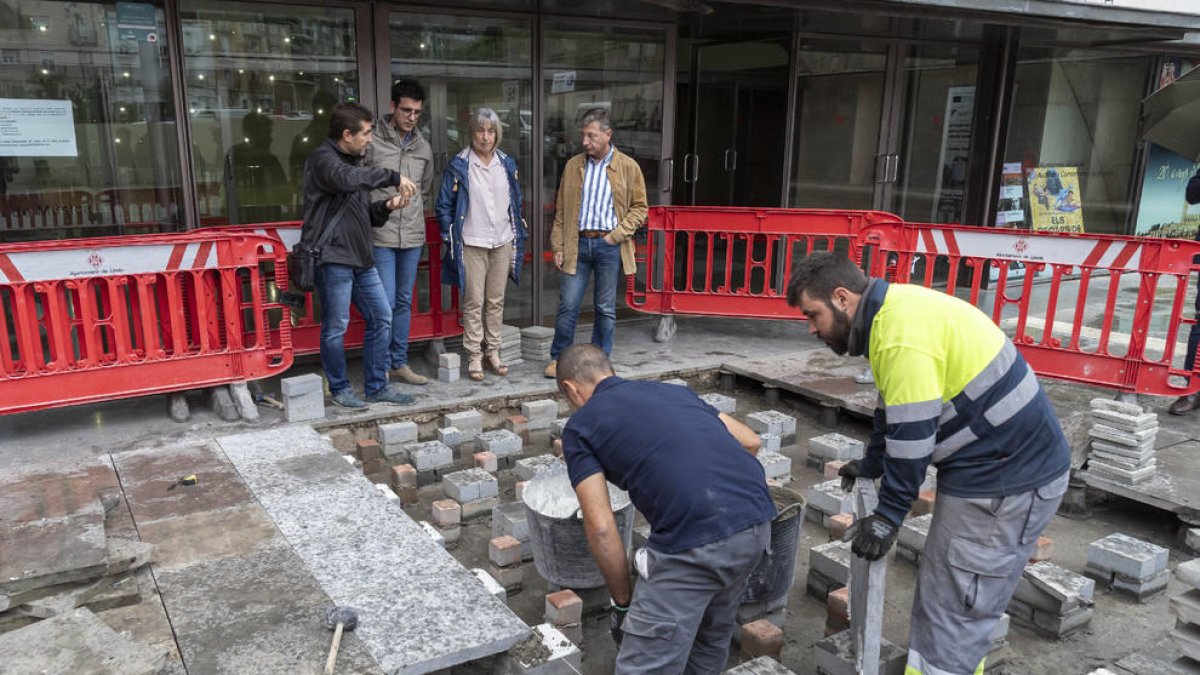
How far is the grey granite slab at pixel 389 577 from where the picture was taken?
304 centimetres

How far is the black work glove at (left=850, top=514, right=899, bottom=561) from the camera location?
2.82 meters

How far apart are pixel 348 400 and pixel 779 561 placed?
10.8 feet

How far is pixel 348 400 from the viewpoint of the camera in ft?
18.7

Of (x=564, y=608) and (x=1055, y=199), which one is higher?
(x=1055, y=199)

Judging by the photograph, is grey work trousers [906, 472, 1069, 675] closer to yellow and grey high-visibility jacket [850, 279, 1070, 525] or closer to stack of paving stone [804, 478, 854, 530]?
yellow and grey high-visibility jacket [850, 279, 1070, 525]

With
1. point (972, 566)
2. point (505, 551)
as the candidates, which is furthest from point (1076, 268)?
point (505, 551)

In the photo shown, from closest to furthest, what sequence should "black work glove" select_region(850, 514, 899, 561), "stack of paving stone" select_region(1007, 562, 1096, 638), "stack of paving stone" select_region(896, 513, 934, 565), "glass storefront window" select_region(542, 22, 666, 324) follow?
"black work glove" select_region(850, 514, 899, 561), "stack of paving stone" select_region(1007, 562, 1096, 638), "stack of paving stone" select_region(896, 513, 934, 565), "glass storefront window" select_region(542, 22, 666, 324)

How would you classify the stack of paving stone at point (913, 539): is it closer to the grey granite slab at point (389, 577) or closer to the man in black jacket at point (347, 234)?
the grey granite slab at point (389, 577)

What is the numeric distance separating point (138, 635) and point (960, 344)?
299 cm

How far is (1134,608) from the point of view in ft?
12.9

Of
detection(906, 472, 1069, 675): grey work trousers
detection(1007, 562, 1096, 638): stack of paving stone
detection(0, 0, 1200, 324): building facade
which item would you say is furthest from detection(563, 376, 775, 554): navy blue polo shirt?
detection(0, 0, 1200, 324): building facade

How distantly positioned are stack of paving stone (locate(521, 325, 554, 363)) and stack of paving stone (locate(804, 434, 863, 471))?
7.87ft

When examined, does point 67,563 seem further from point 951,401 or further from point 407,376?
point 951,401

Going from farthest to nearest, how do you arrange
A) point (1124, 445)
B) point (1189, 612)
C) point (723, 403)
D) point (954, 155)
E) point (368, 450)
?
point (954, 155), point (723, 403), point (368, 450), point (1124, 445), point (1189, 612)
